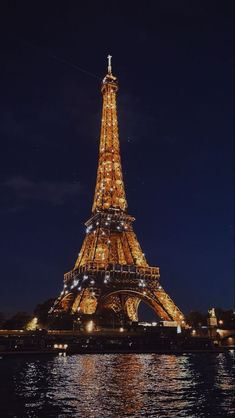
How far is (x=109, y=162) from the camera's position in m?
74.4

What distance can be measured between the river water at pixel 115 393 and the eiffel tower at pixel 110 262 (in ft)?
92.7

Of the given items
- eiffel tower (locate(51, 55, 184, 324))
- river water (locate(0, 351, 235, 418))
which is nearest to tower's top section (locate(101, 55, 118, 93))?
eiffel tower (locate(51, 55, 184, 324))

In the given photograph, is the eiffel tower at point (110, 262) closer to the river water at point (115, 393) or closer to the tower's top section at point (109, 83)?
the tower's top section at point (109, 83)

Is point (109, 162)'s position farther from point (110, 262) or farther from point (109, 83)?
point (110, 262)

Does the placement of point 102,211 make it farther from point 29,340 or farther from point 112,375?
point 112,375

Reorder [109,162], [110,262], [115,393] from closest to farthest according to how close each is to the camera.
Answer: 1. [115,393]
2. [110,262]
3. [109,162]

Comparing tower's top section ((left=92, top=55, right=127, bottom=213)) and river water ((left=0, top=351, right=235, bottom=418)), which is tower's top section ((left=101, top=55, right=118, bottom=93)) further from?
river water ((left=0, top=351, right=235, bottom=418))

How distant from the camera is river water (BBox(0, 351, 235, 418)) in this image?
55.5 ft

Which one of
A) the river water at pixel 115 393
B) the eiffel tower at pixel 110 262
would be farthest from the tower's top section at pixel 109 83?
the river water at pixel 115 393

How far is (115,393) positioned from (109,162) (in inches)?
2216

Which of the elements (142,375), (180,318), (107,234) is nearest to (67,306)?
(107,234)

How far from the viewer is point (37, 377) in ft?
89.5

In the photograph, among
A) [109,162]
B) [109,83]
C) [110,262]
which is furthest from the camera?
[109,83]

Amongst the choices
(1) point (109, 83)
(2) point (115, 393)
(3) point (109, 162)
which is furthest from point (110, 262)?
(2) point (115, 393)
